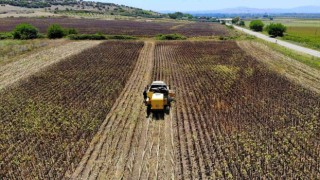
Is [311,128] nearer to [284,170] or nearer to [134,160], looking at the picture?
[284,170]

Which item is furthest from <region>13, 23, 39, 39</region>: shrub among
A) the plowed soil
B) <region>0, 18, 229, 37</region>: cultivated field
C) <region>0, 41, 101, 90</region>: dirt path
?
the plowed soil

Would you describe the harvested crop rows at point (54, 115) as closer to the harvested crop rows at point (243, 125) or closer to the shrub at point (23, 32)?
the harvested crop rows at point (243, 125)

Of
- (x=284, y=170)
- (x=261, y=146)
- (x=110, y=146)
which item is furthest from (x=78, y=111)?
(x=284, y=170)

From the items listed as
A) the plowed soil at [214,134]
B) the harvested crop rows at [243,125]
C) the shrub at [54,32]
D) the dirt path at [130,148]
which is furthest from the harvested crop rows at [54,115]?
the shrub at [54,32]

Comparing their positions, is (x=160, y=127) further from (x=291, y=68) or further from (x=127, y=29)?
(x=127, y=29)

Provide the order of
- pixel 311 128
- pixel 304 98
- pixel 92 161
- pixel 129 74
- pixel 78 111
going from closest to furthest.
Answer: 1. pixel 92 161
2. pixel 311 128
3. pixel 78 111
4. pixel 304 98
5. pixel 129 74

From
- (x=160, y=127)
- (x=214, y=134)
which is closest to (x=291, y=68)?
(x=214, y=134)
